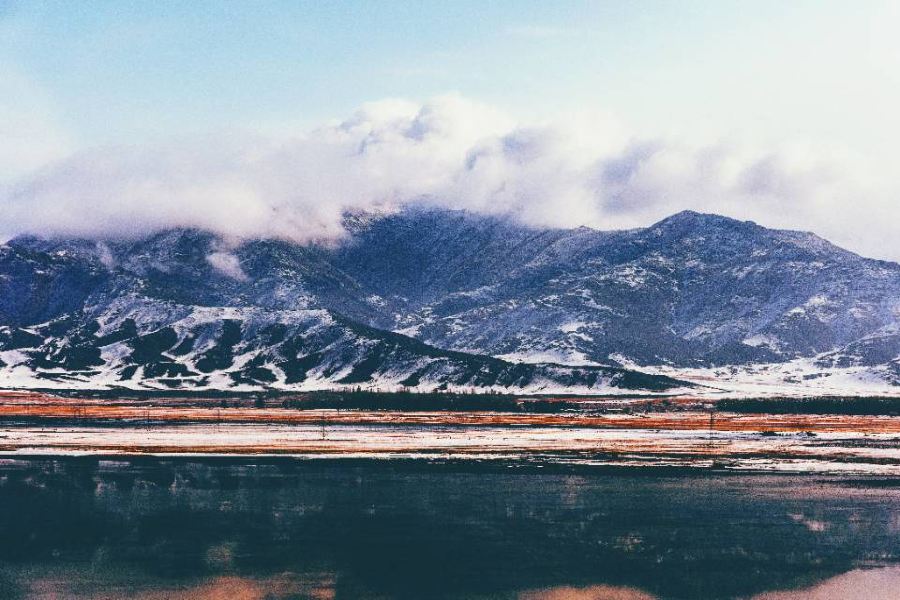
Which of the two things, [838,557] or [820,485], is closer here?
[838,557]

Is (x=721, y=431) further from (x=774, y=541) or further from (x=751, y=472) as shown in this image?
(x=774, y=541)

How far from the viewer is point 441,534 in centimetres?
6906

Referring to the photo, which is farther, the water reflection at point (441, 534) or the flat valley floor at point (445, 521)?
the flat valley floor at point (445, 521)

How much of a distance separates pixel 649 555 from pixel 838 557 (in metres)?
11.3

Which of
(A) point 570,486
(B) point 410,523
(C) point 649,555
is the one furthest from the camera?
(A) point 570,486

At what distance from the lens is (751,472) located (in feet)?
345

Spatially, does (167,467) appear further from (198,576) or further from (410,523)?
(198,576)

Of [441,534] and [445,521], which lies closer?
[441,534]

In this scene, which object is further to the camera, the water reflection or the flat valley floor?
the flat valley floor

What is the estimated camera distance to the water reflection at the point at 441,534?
5541 centimetres

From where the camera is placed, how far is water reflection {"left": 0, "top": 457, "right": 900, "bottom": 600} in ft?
182

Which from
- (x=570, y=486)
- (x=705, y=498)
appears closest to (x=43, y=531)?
(x=570, y=486)

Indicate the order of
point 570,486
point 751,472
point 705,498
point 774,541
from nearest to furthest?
point 774,541 → point 705,498 → point 570,486 → point 751,472

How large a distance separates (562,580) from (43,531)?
35730mm
